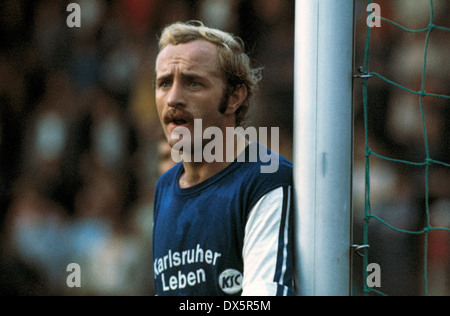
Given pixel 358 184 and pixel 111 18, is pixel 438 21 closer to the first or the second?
pixel 358 184

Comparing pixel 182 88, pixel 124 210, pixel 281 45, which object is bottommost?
pixel 124 210

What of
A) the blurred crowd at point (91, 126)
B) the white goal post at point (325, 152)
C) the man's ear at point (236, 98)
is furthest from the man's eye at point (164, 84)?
the blurred crowd at point (91, 126)

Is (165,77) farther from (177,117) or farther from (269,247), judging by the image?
(269,247)

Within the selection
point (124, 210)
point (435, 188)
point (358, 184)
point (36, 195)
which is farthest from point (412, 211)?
point (36, 195)

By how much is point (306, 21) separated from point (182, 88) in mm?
290

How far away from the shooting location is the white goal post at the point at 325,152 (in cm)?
115

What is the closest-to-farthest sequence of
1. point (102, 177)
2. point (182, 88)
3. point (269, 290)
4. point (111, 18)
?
point (269, 290), point (182, 88), point (102, 177), point (111, 18)

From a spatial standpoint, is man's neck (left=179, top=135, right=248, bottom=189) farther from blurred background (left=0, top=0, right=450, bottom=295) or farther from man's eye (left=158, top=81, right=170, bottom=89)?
blurred background (left=0, top=0, right=450, bottom=295)

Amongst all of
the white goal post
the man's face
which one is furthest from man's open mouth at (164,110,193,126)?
the white goal post

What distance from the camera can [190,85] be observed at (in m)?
→ 1.30

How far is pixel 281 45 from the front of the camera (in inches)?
130

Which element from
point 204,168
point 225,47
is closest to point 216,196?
point 204,168

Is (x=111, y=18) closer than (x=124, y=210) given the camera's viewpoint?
No

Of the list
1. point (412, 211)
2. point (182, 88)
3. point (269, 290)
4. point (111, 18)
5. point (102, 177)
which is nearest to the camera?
point (269, 290)
